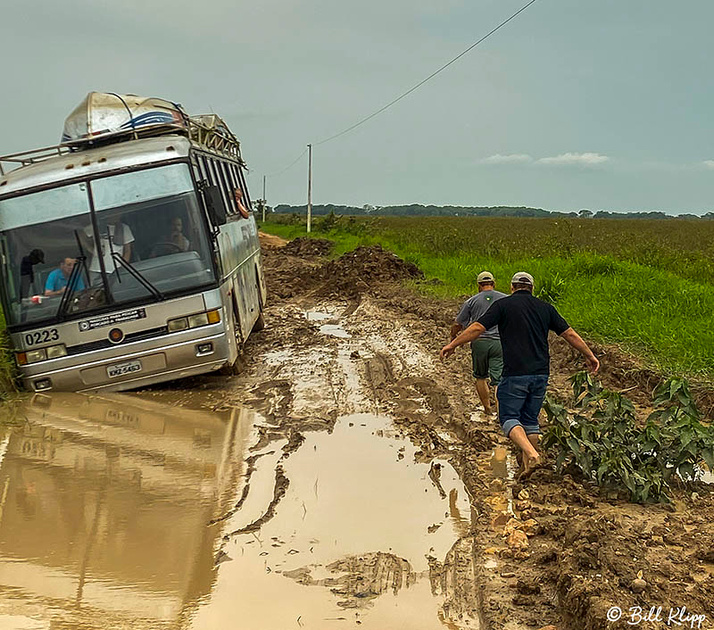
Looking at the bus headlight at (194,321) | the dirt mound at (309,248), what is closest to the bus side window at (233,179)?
the bus headlight at (194,321)

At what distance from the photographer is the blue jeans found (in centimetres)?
724

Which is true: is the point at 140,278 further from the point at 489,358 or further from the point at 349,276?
the point at 349,276

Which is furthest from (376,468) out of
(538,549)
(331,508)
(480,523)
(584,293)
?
(584,293)

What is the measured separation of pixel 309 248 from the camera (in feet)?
123

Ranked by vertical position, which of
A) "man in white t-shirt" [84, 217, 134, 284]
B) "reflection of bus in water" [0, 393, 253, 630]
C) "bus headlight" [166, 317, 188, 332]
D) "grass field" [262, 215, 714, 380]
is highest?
"man in white t-shirt" [84, 217, 134, 284]

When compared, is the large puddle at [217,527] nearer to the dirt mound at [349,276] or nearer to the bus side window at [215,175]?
the bus side window at [215,175]

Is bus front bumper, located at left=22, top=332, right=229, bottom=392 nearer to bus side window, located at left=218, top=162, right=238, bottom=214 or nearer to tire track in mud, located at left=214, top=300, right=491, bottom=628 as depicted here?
tire track in mud, located at left=214, top=300, right=491, bottom=628

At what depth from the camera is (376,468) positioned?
295 inches

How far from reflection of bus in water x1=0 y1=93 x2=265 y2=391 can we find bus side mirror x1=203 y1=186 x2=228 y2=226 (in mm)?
13

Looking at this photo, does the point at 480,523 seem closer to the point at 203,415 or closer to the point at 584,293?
the point at 203,415

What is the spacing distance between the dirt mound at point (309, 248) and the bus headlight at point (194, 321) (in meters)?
25.9

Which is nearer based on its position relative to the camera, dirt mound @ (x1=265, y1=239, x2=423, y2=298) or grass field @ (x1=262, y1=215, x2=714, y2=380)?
grass field @ (x1=262, y1=215, x2=714, y2=380)

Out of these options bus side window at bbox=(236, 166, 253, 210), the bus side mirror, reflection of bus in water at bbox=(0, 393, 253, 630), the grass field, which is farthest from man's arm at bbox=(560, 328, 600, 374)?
bus side window at bbox=(236, 166, 253, 210)

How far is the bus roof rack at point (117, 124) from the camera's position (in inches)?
432
